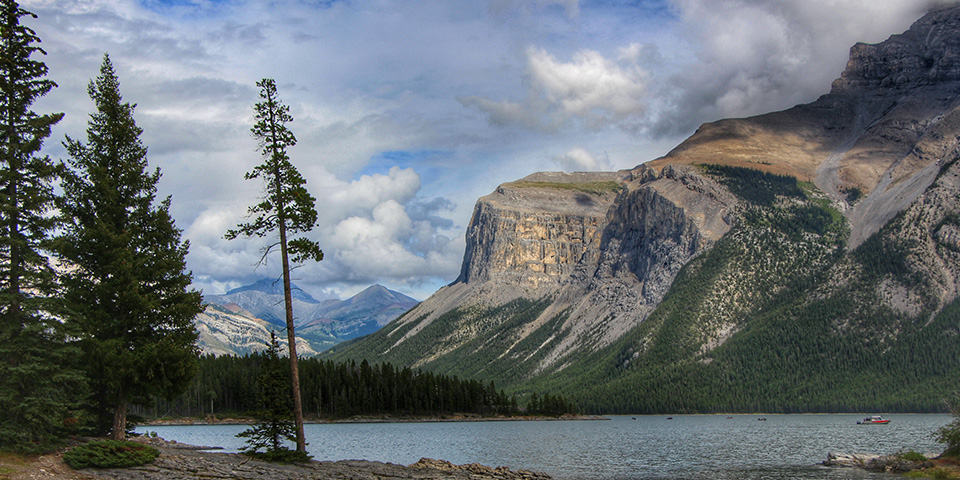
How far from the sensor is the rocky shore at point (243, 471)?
3206 cm

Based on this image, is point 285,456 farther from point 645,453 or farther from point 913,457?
point 645,453

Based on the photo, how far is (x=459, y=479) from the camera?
45562 millimetres

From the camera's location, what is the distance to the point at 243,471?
37094 millimetres

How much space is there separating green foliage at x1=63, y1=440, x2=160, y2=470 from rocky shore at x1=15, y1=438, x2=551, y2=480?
314mm

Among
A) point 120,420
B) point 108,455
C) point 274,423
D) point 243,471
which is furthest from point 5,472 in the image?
point 274,423

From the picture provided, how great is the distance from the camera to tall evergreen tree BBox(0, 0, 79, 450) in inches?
1305

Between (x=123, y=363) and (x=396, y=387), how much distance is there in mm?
156797

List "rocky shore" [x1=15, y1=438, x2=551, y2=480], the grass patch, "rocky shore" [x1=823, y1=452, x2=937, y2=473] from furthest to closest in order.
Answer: "rocky shore" [x1=823, y1=452, x2=937, y2=473] → "rocky shore" [x1=15, y1=438, x2=551, y2=480] → the grass patch

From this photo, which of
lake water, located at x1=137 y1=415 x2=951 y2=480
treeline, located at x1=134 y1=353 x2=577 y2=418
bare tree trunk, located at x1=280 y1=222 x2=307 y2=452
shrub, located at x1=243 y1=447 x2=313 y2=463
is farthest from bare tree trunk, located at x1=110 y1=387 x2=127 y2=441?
treeline, located at x1=134 y1=353 x2=577 y2=418

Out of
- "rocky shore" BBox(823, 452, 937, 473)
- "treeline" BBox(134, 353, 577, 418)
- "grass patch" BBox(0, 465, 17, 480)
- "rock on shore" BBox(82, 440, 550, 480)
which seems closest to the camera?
"grass patch" BBox(0, 465, 17, 480)

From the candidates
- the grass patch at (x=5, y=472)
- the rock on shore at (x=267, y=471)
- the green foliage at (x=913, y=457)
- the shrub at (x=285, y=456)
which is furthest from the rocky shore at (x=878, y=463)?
the grass patch at (x=5, y=472)

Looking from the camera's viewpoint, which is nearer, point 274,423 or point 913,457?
point 274,423

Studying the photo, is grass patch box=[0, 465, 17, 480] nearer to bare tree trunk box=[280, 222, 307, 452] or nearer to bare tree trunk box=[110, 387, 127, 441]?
bare tree trunk box=[110, 387, 127, 441]

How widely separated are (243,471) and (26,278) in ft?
47.5
